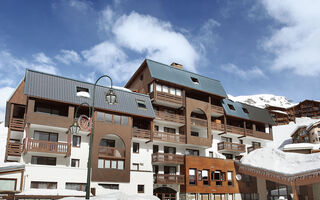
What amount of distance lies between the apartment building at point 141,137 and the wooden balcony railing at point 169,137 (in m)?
0.12

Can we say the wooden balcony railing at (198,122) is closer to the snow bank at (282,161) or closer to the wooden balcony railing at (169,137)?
the wooden balcony railing at (169,137)

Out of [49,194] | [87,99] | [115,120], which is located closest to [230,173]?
[115,120]

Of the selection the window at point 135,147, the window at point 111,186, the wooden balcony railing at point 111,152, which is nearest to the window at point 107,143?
the wooden balcony railing at point 111,152

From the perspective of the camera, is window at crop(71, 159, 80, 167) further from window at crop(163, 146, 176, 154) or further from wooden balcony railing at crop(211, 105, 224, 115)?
wooden balcony railing at crop(211, 105, 224, 115)

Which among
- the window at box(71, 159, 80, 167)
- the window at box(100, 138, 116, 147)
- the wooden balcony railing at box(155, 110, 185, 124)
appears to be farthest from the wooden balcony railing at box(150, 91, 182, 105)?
the window at box(71, 159, 80, 167)

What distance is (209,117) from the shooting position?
43.5m

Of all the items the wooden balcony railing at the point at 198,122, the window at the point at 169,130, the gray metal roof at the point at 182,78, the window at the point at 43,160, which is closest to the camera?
the window at the point at 43,160

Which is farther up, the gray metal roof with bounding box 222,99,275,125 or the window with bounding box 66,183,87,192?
Result: the gray metal roof with bounding box 222,99,275,125

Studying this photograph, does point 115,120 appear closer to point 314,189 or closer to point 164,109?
point 164,109

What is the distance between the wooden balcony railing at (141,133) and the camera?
36312mm

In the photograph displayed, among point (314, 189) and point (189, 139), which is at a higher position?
point (189, 139)

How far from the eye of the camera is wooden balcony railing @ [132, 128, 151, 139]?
36312 mm

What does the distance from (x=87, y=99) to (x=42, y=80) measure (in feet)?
16.2

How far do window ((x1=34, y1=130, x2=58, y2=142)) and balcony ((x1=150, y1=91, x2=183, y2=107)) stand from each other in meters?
12.8
